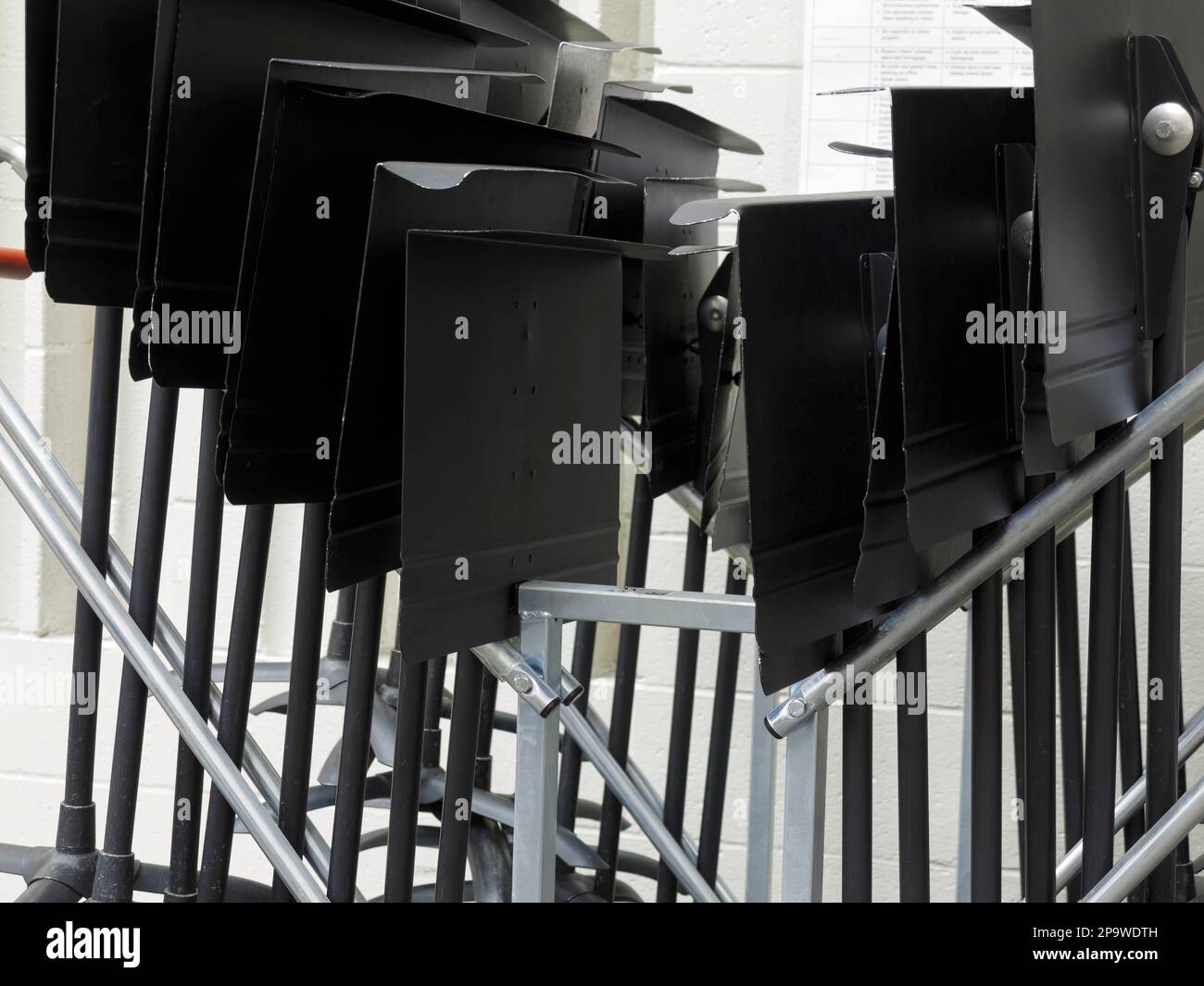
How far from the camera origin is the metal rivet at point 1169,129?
769mm

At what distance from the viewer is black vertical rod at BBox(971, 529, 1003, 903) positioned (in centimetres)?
83

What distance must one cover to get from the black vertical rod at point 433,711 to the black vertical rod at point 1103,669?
22.6 inches

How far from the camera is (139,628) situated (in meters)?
1.04

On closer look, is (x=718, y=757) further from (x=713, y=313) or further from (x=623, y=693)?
(x=713, y=313)

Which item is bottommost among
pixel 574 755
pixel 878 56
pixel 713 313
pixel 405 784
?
pixel 574 755

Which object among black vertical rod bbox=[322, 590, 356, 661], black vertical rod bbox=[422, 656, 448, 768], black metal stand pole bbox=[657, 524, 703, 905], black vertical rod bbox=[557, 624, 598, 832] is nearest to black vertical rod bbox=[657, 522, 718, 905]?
black metal stand pole bbox=[657, 524, 703, 905]

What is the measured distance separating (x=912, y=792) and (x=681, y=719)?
2.07 ft

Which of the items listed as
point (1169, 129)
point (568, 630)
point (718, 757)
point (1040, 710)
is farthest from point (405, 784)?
point (568, 630)

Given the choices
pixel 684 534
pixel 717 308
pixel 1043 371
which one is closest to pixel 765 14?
pixel 684 534

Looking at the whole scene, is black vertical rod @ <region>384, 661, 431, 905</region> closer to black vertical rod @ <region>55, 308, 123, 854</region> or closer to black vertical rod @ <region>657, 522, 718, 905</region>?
black vertical rod @ <region>55, 308, 123, 854</region>

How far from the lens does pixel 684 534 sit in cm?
211

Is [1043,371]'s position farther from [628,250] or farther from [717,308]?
[717,308]

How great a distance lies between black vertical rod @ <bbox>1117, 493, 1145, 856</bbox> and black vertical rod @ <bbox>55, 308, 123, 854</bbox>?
769mm
